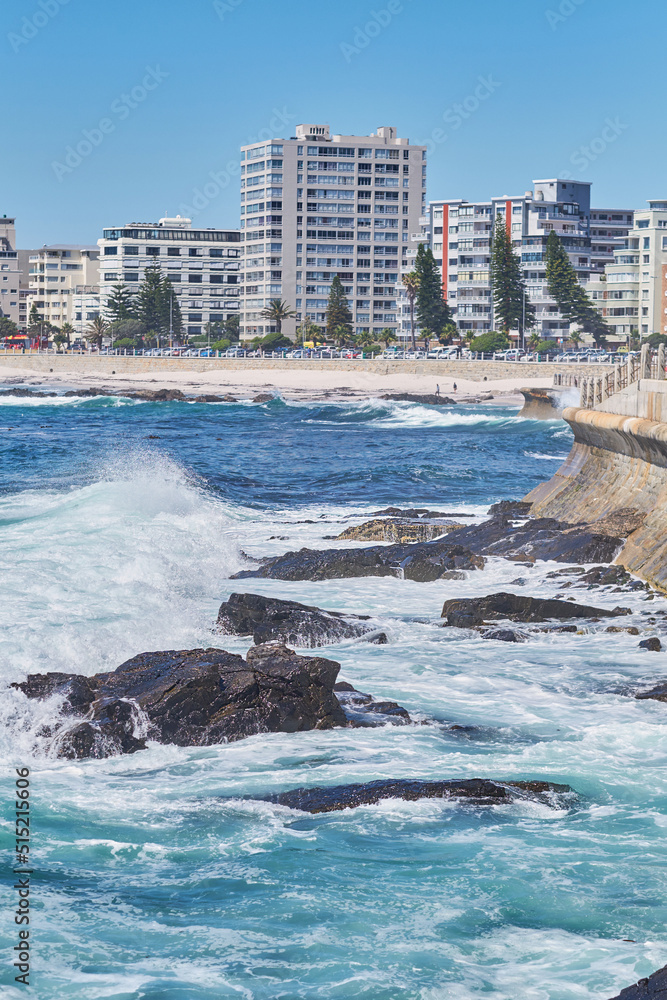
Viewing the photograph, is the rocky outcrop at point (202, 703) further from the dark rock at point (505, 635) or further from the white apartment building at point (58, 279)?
the white apartment building at point (58, 279)

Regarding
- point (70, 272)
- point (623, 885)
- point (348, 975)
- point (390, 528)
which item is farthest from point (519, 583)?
point (70, 272)

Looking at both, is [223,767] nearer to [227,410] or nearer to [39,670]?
[39,670]

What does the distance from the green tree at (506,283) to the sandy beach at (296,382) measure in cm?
895

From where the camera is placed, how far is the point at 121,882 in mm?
9125

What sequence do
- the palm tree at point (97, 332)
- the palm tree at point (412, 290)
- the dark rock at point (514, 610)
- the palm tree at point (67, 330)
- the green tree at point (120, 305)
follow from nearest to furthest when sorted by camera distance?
the dark rock at point (514, 610)
the palm tree at point (412, 290)
the palm tree at point (97, 332)
the green tree at point (120, 305)
the palm tree at point (67, 330)

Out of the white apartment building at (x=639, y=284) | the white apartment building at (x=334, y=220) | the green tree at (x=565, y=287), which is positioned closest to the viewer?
the green tree at (x=565, y=287)

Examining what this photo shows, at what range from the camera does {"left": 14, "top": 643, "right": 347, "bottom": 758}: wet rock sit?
39.4 feet

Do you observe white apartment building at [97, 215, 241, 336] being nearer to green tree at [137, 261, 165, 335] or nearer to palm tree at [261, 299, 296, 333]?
palm tree at [261, 299, 296, 333]

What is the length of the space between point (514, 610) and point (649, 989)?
1051 centimetres

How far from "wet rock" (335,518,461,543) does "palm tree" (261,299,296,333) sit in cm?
13301

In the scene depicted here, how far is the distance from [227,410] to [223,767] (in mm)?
84431

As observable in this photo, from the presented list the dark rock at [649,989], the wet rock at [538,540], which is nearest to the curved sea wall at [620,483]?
the wet rock at [538,540]

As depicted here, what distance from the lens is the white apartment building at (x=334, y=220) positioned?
16738cm

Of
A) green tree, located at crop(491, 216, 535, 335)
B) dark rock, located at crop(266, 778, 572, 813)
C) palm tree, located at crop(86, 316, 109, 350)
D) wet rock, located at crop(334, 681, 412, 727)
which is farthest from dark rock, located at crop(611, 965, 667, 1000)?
palm tree, located at crop(86, 316, 109, 350)
